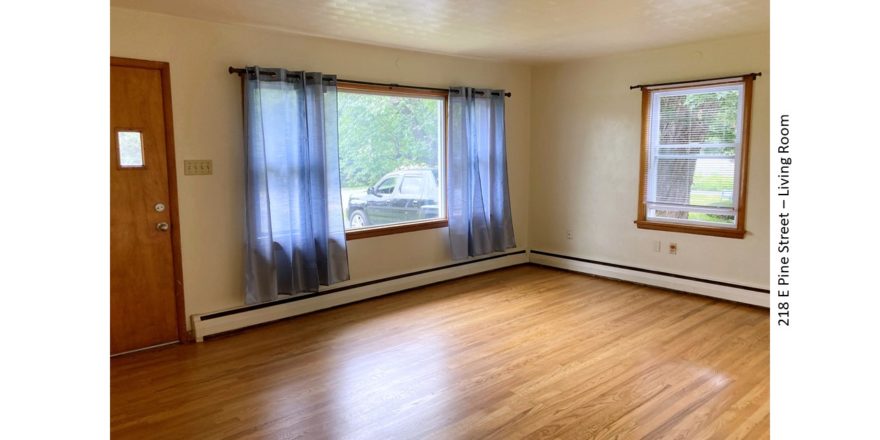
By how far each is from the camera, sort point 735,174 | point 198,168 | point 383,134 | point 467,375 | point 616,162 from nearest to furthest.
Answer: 1. point 467,375
2. point 198,168
3. point 735,174
4. point 383,134
5. point 616,162

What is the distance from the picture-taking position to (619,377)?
320 cm

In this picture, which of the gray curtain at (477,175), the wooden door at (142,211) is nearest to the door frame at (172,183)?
the wooden door at (142,211)

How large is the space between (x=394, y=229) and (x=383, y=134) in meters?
0.91

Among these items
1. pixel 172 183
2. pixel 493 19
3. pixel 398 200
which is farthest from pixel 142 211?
pixel 493 19

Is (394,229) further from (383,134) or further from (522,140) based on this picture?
(522,140)

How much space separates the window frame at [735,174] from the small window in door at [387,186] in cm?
246

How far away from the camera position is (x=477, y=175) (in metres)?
5.63

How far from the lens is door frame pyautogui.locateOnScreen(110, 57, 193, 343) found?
363cm

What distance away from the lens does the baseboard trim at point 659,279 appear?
4672mm

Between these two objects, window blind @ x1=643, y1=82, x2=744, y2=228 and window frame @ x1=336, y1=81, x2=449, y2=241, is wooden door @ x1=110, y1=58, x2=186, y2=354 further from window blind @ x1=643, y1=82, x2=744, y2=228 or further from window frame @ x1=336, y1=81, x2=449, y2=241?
window blind @ x1=643, y1=82, x2=744, y2=228

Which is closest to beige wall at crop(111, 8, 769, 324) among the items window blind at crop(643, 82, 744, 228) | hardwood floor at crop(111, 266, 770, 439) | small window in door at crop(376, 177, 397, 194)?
window blind at crop(643, 82, 744, 228)

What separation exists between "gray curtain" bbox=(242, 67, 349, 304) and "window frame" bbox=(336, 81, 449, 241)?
0.25 meters
